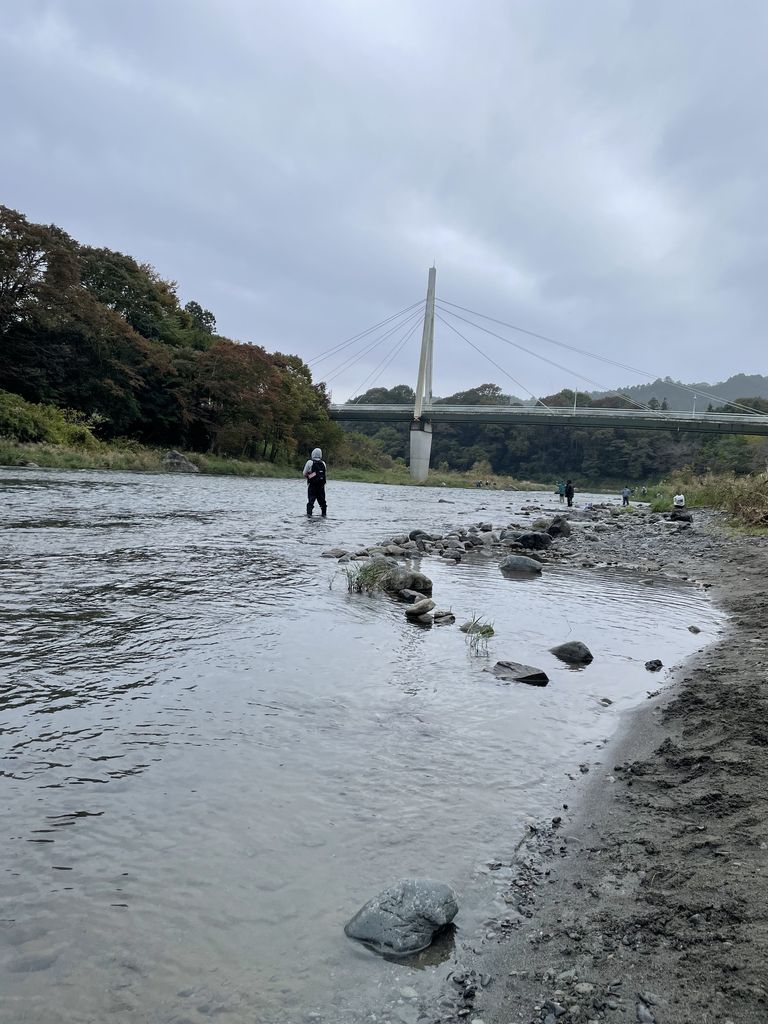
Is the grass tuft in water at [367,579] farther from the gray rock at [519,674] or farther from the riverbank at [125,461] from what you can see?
the riverbank at [125,461]

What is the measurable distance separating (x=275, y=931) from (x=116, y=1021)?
57cm

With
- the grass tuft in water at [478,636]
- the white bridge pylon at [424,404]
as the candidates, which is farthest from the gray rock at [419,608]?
the white bridge pylon at [424,404]

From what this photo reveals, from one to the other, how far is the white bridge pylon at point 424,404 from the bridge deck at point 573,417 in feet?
4.73

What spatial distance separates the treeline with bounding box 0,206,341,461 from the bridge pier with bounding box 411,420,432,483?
8.30m

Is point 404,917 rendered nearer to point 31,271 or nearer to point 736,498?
point 736,498

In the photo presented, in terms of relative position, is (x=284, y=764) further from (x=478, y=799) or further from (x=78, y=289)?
(x=78, y=289)

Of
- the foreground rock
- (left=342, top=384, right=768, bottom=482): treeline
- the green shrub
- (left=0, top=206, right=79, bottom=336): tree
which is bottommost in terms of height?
the foreground rock

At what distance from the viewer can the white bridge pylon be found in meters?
68.0

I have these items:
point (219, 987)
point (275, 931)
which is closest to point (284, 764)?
point (275, 931)

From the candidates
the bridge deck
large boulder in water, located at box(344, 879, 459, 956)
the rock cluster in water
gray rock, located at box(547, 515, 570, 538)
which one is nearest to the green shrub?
the rock cluster in water

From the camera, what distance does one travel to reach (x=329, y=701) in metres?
4.46

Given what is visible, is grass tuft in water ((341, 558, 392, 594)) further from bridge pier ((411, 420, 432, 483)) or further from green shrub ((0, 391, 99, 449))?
bridge pier ((411, 420, 432, 483))

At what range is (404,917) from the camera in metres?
2.31

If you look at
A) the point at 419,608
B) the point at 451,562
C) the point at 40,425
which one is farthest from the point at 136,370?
the point at 419,608
